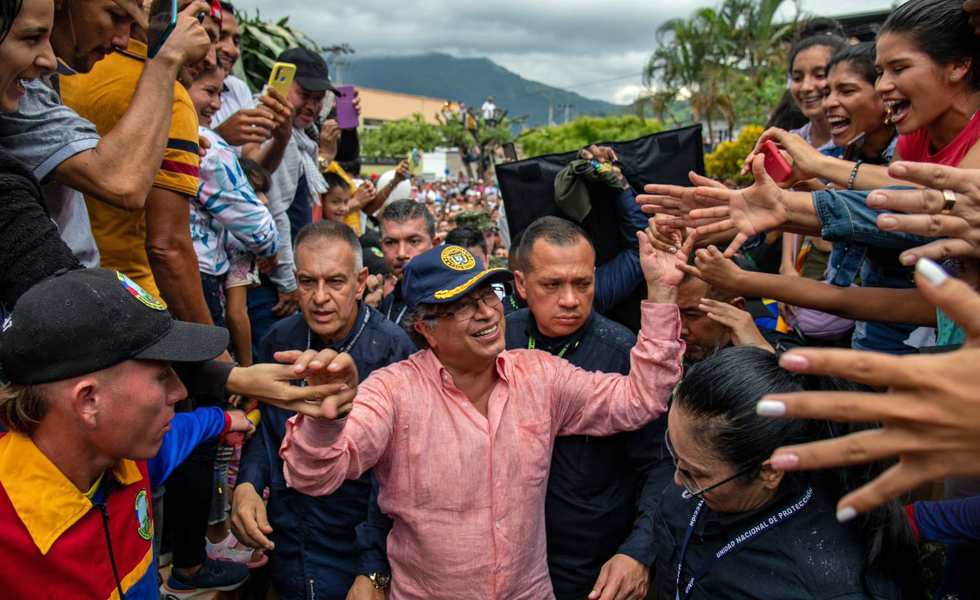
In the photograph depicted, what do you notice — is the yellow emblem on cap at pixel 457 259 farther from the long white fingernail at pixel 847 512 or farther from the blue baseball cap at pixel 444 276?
the long white fingernail at pixel 847 512

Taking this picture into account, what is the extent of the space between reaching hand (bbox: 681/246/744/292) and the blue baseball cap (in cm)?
69

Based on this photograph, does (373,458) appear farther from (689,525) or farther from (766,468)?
(766,468)

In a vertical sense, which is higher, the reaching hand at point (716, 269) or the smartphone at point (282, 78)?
the smartphone at point (282, 78)

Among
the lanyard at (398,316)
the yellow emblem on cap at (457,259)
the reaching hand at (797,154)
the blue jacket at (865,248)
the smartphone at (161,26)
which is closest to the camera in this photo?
the blue jacket at (865,248)

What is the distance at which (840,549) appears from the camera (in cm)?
183

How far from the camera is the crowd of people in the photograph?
71.4 inches

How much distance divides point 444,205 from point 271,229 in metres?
22.4

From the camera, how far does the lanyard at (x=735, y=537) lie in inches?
74.7

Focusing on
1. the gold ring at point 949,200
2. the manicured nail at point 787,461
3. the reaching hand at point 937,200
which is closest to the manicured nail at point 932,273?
the manicured nail at point 787,461

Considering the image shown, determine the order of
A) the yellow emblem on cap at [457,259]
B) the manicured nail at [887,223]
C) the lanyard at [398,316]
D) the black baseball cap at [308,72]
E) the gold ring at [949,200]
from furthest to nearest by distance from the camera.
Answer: the black baseball cap at [308,72]
the lanyard at [398,316]
the yellow emblem on cap at [457,259]
the gold ring at [949,200]
the manicured nail at [887,223]

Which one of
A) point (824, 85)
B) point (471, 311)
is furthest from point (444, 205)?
point (471, 311)

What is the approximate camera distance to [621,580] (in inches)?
97.5

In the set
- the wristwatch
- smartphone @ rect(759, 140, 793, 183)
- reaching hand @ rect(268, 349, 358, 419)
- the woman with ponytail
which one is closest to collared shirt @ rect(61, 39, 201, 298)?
reaching hand @ rect(268, 349, 358, 419)

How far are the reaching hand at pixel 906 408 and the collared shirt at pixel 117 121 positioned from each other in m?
2.59
